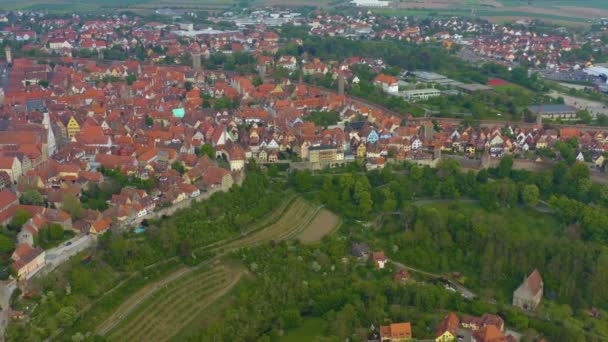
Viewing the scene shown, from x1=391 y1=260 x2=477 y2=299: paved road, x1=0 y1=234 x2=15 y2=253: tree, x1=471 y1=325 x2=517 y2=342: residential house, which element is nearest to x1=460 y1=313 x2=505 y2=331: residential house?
x1=471 y1=325 x2=517 y2=342: residential house

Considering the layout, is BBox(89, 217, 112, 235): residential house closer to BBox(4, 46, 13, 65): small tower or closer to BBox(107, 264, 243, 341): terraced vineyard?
BBox(107, 264, 243, 341): terraced vineyard

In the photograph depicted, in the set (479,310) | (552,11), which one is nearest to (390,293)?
(479,310)

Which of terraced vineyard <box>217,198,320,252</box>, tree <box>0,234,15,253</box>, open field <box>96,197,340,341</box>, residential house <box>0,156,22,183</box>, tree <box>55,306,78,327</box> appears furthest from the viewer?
residential house <box>0,156,22,183</box>

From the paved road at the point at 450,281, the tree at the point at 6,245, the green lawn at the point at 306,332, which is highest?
the tree at the point at 6,245

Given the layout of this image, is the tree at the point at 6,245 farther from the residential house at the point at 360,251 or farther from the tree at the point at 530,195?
the tree at the point at 530,195

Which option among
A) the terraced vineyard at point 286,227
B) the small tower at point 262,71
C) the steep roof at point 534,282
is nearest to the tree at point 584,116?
the steep roof at point 534,282

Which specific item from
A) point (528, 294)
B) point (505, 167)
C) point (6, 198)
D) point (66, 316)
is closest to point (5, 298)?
point (66, 316)
